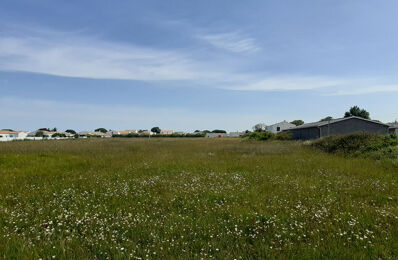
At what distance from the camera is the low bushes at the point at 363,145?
1497 cm

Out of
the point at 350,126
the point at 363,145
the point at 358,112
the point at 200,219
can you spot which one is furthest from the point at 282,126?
the point at 200,219

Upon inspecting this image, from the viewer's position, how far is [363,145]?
1770 centimetres

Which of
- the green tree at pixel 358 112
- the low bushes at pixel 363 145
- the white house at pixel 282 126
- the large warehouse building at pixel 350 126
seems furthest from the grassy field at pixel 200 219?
the green tree at pixel 358 112

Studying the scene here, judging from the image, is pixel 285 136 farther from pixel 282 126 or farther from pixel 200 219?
pixel 200 219

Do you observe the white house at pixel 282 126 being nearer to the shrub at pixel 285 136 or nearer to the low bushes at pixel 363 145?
the shrub at pixel 285 136

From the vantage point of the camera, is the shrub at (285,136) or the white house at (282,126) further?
the white house at (282,126)

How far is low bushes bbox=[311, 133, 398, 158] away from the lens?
15.0m

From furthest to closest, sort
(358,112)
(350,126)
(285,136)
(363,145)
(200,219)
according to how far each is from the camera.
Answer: (358,112), (285,136), (350,126), (363,145), (200,219)

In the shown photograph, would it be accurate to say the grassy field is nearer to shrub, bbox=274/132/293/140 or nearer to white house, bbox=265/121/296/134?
shrub, bbox=274/132/293/140

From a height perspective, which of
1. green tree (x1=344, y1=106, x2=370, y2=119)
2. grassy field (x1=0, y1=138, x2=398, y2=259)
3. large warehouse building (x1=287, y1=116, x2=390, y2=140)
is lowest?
grassy field (x1=0, y1=138, x2=398, y2=259)

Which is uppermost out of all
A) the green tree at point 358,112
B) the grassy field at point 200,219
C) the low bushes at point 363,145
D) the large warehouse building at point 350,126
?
the green tree at point 358,112

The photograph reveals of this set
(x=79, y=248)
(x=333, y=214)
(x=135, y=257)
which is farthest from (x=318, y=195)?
(x=79, y=248)

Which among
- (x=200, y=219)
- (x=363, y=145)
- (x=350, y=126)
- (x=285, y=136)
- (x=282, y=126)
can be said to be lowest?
(x=200, y=219)

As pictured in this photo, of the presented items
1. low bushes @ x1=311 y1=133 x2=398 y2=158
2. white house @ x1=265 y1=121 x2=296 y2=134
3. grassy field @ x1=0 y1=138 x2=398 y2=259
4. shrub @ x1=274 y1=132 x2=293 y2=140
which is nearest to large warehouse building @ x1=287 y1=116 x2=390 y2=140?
shrub @ x1=274 y1=132 x2=293 y2=140
